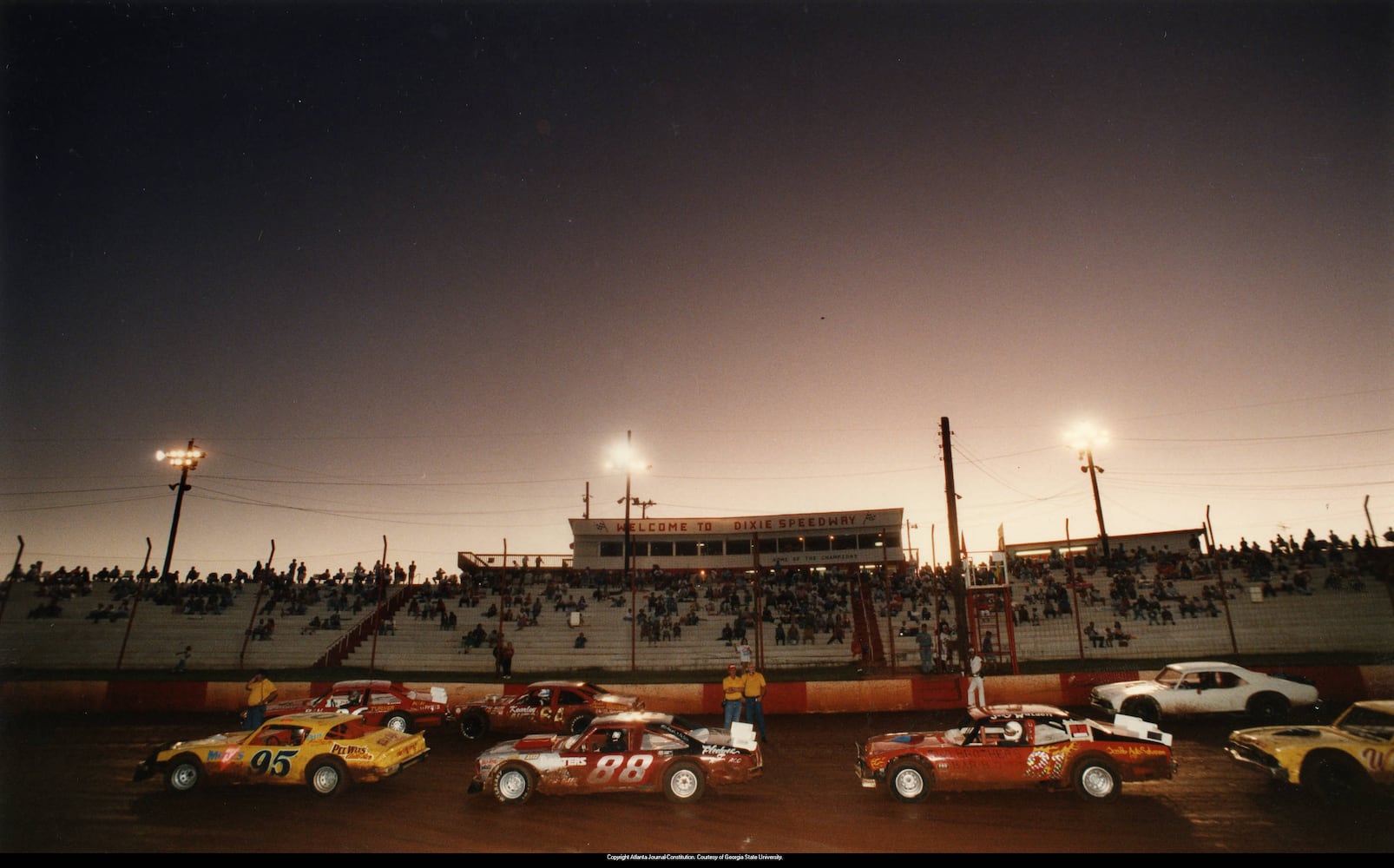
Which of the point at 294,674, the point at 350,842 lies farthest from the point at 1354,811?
the point at 294,674

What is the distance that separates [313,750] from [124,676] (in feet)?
59.3

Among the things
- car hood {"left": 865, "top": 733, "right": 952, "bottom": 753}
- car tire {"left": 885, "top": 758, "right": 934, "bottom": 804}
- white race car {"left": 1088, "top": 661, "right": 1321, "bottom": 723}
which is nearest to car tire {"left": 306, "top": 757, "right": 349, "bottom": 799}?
car hood {"left": 865, "top": 733, "right": 952, "bottom": 753}

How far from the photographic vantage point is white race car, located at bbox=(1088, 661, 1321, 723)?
46.1 ft

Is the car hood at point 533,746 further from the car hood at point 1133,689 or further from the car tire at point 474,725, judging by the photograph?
the car hood at point 1133,689

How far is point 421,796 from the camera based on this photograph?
32.0 feet

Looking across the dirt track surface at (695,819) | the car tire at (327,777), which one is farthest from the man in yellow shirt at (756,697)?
the car tire at (327,777)

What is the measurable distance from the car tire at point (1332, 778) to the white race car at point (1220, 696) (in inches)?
212

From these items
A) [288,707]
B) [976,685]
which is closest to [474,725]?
[288,707]

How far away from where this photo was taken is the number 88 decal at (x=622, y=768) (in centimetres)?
938

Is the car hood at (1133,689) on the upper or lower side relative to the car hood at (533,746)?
lower

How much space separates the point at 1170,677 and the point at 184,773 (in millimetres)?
18264

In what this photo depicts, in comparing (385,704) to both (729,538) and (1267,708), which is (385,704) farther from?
(729,538)

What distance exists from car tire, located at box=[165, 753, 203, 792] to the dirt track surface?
0.64 ft

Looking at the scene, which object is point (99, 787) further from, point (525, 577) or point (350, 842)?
point (525, 577)
